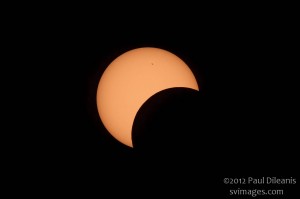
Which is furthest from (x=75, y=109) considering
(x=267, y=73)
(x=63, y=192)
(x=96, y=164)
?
(x=267, y=73)

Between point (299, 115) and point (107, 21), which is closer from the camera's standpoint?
point (107, 21)

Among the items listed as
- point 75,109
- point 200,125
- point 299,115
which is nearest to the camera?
point 200,125

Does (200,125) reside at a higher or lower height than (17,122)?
lower

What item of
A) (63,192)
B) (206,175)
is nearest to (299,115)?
(206,175)

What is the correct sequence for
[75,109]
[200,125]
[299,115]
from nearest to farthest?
[200,125] → [75,109] → [299,115]

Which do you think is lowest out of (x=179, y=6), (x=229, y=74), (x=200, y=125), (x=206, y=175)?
(x=206, y=175)

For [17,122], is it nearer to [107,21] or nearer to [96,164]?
[96,164]

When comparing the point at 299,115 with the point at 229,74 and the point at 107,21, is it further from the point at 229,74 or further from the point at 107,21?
the point at 107,21
